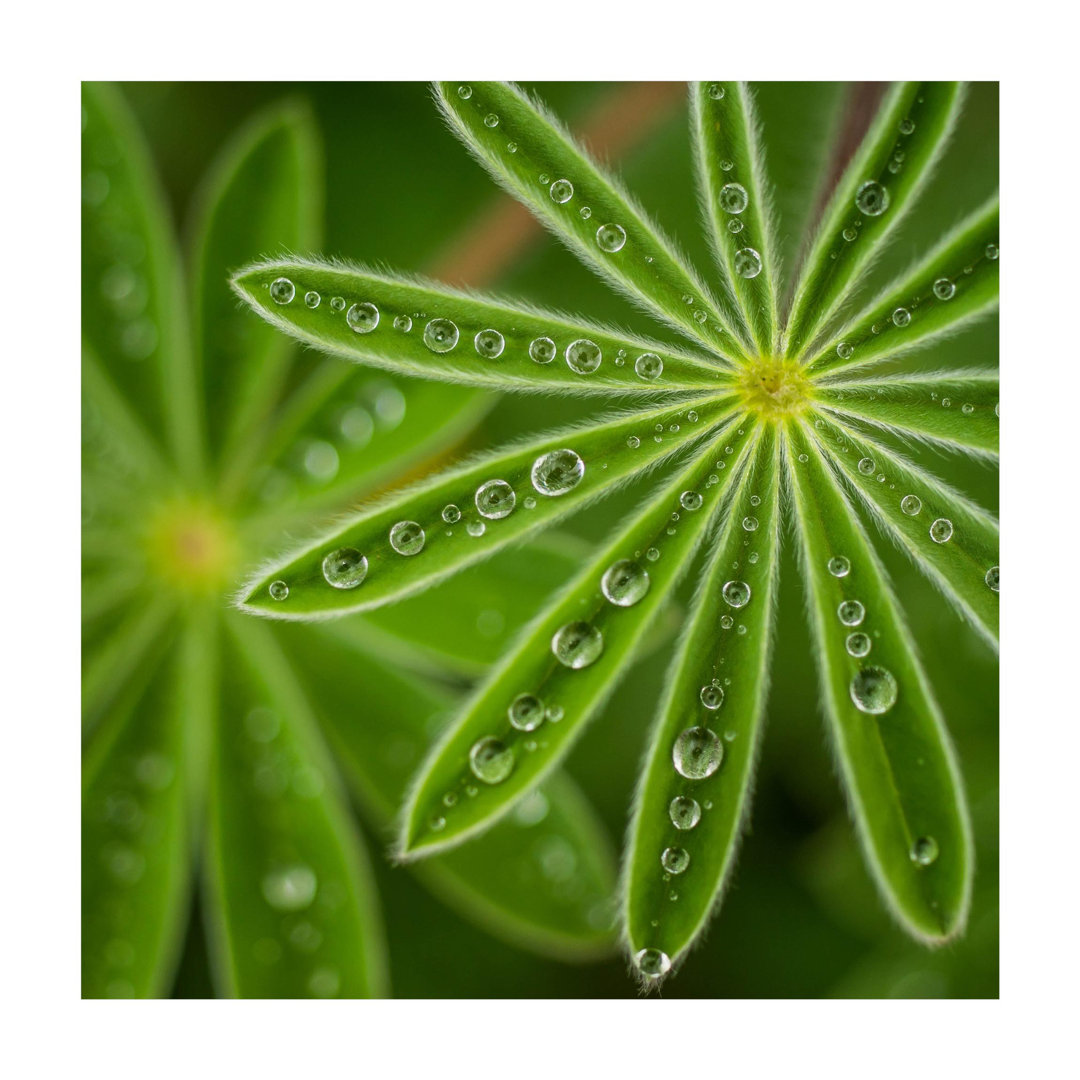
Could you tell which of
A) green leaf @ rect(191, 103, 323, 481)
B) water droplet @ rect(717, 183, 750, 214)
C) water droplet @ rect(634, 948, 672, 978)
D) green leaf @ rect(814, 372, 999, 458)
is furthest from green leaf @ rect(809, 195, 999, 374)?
green leaf @ rect(191, 103, 323, 481)

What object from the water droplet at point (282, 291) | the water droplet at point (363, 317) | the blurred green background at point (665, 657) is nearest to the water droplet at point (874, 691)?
the blurred green background at point (665, 657)

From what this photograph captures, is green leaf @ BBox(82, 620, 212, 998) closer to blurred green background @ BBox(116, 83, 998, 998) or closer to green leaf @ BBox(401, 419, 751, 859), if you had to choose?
blurred green background @ BBox(116, 83, 998, 998)

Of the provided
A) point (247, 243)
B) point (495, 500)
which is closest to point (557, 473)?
point (495, 500)

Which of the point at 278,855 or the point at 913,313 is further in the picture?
the point at 278,855

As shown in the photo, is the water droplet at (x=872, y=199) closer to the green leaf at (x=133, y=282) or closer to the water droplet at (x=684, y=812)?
the water droplet at (x=684, y=812)

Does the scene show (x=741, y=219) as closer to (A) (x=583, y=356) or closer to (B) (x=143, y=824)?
(A) (x=583, y=356)

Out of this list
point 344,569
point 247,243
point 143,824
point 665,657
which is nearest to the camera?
point 344,569
